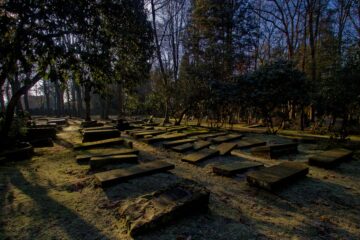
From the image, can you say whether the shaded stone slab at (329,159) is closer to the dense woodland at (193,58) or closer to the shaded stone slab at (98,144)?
the dense woodland at (193,58)

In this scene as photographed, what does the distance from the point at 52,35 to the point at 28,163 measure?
2.91 metres

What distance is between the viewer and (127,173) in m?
3.60

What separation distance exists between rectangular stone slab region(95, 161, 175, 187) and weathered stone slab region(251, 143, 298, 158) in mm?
2510

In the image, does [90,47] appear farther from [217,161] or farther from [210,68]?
[210,68]

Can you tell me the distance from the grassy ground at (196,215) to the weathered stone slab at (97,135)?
8.97ft

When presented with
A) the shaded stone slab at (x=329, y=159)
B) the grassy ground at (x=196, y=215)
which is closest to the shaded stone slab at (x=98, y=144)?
the grassy ground at (x=196, y=215)

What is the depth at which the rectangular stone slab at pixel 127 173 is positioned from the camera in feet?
10.9

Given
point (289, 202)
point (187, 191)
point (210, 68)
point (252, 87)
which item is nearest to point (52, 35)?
point (187, 191)

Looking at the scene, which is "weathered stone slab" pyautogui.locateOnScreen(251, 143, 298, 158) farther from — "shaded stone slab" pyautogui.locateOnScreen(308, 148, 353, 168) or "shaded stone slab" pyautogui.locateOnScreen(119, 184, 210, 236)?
"shaded stone slab" pyautogui.locateOnScreen(119, 184, 210, 236)

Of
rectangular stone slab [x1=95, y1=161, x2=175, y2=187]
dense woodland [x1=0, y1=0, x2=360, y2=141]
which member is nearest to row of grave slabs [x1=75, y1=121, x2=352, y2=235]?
rectangular stone slab [x1=95, y1=161, x2=175, y2=187]

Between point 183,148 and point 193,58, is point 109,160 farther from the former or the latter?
point 193,58

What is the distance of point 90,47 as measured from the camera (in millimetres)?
5680

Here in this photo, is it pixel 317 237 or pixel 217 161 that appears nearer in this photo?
pixel 317 237

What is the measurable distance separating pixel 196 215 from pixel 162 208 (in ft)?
1.48
